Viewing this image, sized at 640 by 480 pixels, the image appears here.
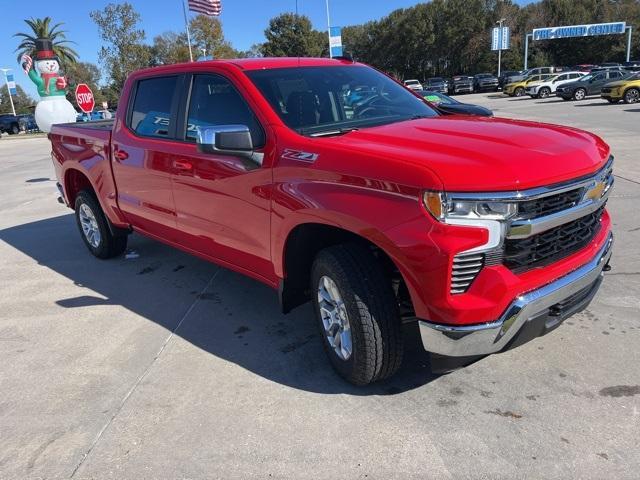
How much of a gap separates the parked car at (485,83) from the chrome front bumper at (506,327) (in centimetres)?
4848

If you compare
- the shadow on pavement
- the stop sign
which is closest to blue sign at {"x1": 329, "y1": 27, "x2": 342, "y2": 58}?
the stop sign

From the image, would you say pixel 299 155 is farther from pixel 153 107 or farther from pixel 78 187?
pixel 78 187

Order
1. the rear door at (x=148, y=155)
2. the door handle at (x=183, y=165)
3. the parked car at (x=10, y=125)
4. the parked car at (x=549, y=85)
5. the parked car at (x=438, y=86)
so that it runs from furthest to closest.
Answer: the parked car at (x=438, y=86)
the parked car at (x=10, y=125)
the parked car at (x=549, y=85)
the rear door at (x=148, y=155)
the door handle at (x=183, y=165)

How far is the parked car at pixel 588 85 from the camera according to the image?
96.3ft

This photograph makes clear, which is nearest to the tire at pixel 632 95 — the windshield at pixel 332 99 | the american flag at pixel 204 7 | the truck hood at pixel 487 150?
the american flag at pixel 204 7

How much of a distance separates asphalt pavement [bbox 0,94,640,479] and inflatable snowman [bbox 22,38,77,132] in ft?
21.0

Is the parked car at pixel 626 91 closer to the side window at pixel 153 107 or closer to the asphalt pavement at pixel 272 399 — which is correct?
the asphalt pavement at pixel 272 399

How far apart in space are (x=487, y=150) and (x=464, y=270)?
2.08 ft

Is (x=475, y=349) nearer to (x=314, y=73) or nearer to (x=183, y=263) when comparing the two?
(x=314, y=73)

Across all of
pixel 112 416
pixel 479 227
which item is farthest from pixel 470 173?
pixel 112 416

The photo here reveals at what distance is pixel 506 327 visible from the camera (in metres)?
2.49

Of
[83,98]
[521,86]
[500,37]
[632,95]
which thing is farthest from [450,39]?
[83,98]

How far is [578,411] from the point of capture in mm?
2799

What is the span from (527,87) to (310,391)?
123ft
